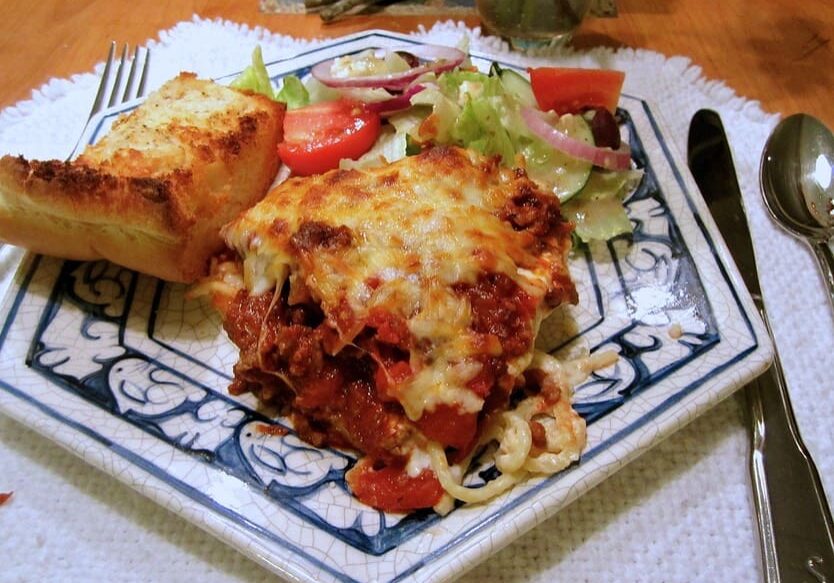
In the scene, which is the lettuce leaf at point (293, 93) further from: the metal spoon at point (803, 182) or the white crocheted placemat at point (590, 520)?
the metal spoon at point (803, 182)

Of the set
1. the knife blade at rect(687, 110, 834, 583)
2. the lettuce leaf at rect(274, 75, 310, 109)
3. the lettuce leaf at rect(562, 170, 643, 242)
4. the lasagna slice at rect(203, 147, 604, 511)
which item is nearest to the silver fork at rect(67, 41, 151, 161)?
the lettuce leaf at rect(274, 75, 310, 109)

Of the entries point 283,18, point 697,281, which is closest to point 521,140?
point 697,281

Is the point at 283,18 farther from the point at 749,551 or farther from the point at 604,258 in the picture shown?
the point at 749,551

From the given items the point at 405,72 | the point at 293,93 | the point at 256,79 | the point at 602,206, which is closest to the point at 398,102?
the point at 405,72

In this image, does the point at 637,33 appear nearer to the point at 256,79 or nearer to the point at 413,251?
the point at 256,79

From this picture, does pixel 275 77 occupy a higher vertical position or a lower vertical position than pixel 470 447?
higher

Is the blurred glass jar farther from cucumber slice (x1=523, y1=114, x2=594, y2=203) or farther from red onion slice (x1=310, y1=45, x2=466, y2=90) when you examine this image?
cucumber slice (x1=523, y1=114, x2=594, y2=203)
